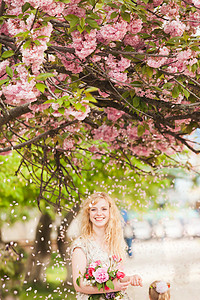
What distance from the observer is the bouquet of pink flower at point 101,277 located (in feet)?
6.55

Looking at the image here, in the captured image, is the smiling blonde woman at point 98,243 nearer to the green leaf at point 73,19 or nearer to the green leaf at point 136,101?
the green leaf at point 136,101

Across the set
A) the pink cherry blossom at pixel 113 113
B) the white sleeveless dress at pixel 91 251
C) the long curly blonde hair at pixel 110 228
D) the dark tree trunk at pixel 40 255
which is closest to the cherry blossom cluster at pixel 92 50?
the pink cherry blossom at pixel 113 113

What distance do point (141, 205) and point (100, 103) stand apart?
15.1 ft

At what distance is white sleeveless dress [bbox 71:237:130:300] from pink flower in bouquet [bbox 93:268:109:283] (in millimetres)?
180

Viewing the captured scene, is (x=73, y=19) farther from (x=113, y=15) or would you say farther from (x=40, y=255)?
(x=40, y=255)

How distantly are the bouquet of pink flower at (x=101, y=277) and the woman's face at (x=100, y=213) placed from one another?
256mm

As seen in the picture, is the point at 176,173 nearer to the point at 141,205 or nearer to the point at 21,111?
the point at 141,205

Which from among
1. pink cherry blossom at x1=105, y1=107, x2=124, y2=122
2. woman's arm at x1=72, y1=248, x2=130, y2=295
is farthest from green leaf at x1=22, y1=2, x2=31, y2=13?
pink cherry blossom at x1=105, y1=107, x2=124, y2=122

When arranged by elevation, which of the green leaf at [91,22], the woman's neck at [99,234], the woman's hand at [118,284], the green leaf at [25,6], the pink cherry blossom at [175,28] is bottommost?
the woman's hand at [118,284]

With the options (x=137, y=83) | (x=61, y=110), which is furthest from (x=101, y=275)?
(x=137, y=83)

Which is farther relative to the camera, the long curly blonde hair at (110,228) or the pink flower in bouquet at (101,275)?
the long curly blonde hair at (110,228)

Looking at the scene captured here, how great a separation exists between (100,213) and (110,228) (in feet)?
0.33

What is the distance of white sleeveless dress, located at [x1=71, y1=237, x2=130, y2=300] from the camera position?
7.17ft

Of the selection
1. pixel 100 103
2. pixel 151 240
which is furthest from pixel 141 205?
pixel 100 103
